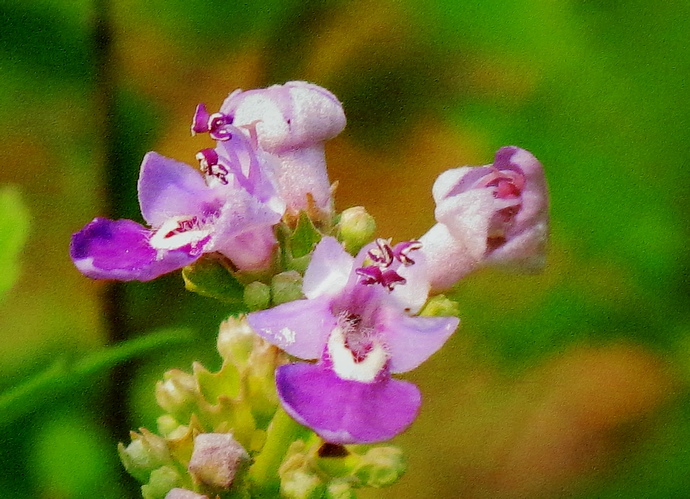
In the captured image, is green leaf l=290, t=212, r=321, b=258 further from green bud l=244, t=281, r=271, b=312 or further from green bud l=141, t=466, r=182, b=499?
green bud l=141, t=466, r=182, b=499

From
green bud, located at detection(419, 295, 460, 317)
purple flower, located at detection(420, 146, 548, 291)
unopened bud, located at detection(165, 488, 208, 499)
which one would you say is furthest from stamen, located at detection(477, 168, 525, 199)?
unopened bud, located at detection(165, 488, 208, 499)

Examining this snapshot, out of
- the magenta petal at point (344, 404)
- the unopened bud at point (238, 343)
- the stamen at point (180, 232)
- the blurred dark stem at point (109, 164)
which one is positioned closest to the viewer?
the magenta petal at point (344, 404)

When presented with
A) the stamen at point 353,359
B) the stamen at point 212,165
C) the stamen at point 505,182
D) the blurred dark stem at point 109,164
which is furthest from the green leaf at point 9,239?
the stamen at point 505,182

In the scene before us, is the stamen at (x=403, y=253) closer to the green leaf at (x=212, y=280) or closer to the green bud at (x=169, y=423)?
the green leaf at (x=212, y=280)

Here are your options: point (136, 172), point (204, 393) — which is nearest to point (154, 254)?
point (204, 393)

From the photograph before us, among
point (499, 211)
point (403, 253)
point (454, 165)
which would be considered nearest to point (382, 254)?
point (403, 253)

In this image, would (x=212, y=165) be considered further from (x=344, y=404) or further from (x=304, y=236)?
(x=344, y=404)
